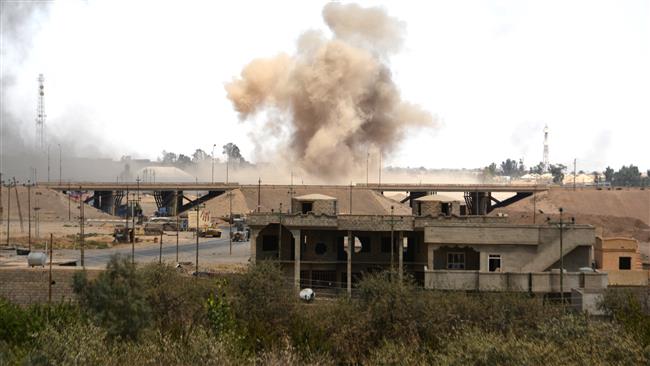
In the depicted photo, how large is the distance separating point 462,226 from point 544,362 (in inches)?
585

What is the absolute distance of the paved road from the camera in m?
49.0

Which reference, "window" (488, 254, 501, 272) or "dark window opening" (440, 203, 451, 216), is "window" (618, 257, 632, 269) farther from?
"window" (488, 254, 501, 272)

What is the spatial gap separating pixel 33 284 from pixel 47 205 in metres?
58.1

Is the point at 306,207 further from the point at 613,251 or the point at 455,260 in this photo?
the point at 613,251

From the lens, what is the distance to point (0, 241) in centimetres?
6122

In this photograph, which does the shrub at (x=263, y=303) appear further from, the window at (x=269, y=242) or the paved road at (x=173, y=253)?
the paved road at (x=173, y=253)

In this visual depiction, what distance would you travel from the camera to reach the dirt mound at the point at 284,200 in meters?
87.4

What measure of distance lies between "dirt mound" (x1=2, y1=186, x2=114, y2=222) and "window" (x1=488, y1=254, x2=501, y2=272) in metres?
60.7

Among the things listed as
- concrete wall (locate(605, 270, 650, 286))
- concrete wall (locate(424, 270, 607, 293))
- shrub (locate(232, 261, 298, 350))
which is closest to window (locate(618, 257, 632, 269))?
concrete wall (locate(605, 270, 650, 286))

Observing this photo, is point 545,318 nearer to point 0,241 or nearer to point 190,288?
point 190,288

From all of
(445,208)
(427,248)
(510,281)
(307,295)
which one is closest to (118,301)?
(307,295)

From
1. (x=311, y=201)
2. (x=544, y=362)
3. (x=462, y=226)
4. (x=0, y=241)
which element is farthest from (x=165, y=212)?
(x=544, y=362)

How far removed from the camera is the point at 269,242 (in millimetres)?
38000

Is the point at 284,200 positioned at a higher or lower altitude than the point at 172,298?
higher
